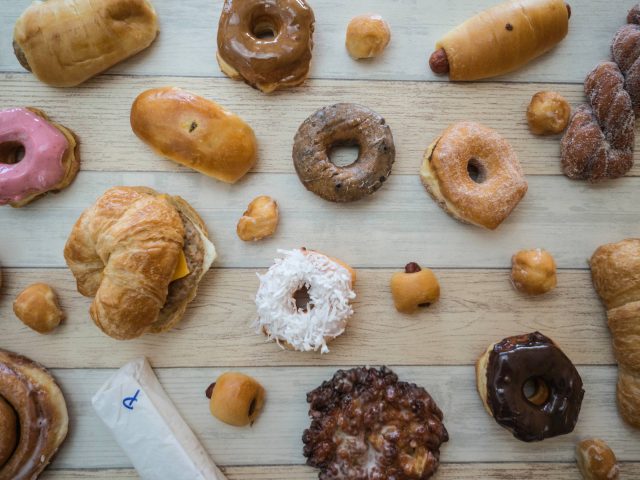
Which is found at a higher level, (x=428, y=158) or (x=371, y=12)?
(x=371, y=12)

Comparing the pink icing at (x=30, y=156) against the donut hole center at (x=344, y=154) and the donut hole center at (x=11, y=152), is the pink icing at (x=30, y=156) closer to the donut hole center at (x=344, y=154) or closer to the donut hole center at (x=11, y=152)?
the donut hole center at (x=11, y=152)

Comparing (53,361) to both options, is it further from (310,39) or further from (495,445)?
(495,445)

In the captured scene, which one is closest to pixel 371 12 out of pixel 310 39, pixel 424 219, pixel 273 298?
pixel 310 39

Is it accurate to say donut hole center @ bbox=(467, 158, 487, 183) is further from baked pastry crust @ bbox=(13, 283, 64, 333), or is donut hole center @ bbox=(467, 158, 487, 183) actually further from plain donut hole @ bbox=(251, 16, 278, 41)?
baked pastry crust @ bbox=(13, 283, 64, 333)

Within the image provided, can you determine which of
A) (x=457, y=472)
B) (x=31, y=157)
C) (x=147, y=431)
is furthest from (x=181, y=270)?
(x=457, y=472)

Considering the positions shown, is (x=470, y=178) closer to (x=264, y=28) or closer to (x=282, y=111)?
(x=282, y=111)
